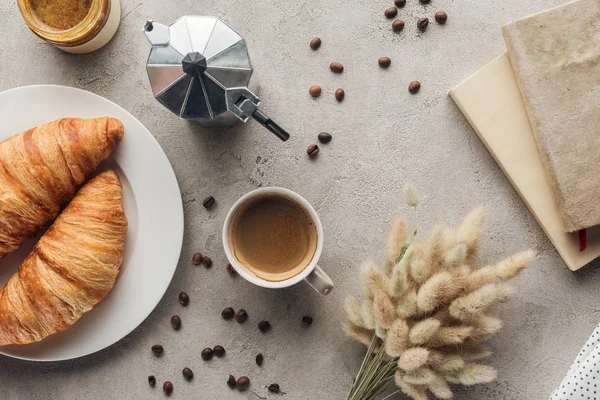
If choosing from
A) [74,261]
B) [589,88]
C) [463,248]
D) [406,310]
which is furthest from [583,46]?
[74,261]

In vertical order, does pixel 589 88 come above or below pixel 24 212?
above

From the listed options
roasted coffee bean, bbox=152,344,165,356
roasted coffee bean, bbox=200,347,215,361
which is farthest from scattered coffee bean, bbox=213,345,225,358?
roasted coffee bean, bbox=152,344,165,356

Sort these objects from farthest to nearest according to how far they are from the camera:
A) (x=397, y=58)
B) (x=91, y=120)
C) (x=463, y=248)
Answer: (x=397, y=58)
(x=91, y=120)
(x=463, y=248)

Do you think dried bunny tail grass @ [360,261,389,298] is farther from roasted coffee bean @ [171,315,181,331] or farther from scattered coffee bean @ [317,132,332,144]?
roasted coffee bean @ [171,315,181,331]

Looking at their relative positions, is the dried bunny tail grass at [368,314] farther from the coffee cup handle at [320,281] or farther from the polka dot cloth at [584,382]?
the polka dot cloth at [584,382]

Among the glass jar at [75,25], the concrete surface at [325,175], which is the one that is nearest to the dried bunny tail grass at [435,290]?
the concrete surface at [325,175]

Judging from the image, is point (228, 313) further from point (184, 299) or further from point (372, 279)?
point (372, 279)

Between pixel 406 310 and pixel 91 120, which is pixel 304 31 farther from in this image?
pixel 406 310
